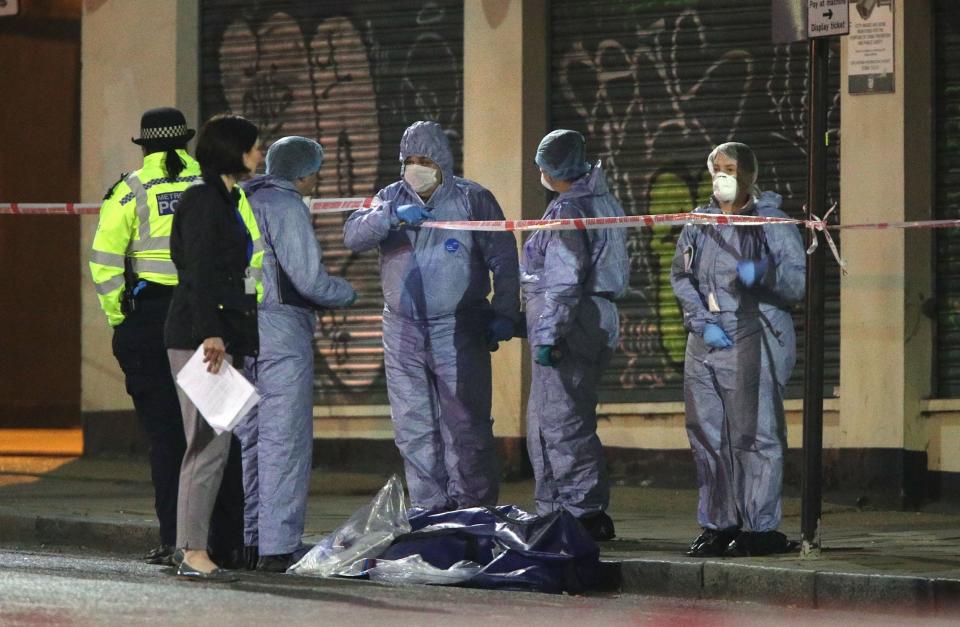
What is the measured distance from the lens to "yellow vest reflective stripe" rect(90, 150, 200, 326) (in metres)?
9.28

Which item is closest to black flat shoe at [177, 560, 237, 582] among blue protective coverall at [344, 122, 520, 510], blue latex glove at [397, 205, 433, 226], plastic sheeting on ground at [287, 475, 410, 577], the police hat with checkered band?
plastic sheeting on ground at [287, 475, 410, 577]

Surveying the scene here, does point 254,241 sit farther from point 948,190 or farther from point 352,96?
point 352,96

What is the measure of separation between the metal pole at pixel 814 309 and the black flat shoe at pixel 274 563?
2.31m

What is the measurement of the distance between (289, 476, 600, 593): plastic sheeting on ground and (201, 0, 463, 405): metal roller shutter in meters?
4.64

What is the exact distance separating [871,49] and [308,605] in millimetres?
5796

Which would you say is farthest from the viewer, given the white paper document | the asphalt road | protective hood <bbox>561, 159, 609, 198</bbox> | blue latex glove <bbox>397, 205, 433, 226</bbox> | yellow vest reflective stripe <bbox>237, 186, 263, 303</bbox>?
protective hood <bbox>561, 159, 609, 198</bbox>

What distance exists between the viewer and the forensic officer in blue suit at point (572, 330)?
32.9 ft

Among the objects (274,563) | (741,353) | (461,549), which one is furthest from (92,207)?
(741,353)

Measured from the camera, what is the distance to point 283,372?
9.23 m

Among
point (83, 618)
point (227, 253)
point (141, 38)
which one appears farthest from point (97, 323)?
point (83, 618)

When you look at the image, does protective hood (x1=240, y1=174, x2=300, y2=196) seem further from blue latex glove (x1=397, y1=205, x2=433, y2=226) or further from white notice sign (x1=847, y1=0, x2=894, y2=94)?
white notice sign (x1=847, y1=0, x2=894, y2=94)

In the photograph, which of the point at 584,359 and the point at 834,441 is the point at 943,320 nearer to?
the point at 834,441

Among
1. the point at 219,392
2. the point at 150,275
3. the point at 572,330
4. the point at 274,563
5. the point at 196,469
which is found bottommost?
the point at 274,563

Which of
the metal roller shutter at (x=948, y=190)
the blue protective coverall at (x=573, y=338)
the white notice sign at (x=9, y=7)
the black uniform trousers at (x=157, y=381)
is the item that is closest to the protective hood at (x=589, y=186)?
the blue protective coverall at (x=573, y=338)
